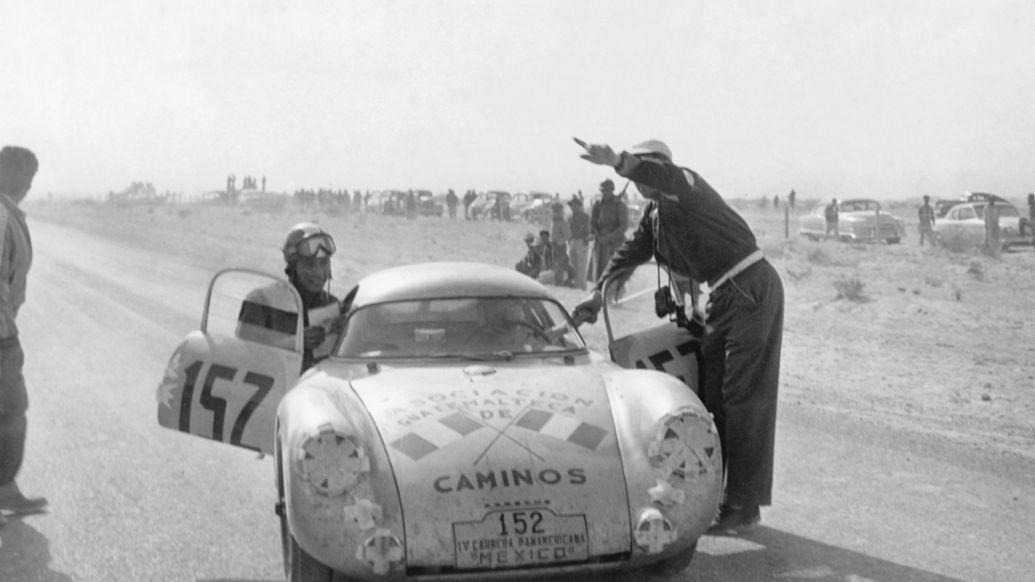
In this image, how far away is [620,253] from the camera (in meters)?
6.38

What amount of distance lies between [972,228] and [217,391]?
27749 millimetres

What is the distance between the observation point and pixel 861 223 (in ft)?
A: 114

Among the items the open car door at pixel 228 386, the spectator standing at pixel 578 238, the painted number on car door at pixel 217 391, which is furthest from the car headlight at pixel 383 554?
the spectator standing at pixel 578 238

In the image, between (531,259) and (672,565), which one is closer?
(672,565)

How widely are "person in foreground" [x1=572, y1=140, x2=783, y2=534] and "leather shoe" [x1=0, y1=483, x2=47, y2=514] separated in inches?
140

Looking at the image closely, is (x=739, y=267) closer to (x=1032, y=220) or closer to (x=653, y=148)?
(x=653, y=148)

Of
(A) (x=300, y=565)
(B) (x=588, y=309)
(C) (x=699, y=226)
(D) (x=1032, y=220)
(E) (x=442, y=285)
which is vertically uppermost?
(C) (x=699, y=226)

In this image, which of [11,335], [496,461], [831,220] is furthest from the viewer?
[831,220]

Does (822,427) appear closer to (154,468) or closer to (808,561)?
(808,561)

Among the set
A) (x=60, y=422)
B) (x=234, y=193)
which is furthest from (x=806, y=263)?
(x=234, y=193)

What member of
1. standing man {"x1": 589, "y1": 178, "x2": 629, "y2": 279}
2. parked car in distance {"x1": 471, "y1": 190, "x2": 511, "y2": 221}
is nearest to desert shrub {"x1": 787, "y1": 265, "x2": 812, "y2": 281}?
standing man {"x1": 589, "y1": 178, "x2": 629, "y2": 279}

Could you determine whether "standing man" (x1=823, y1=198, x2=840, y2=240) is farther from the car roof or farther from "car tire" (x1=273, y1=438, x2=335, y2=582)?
"car tire" (x1=273, y1=438, x2=335, y2=582)

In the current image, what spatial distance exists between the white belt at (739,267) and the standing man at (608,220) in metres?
11.9

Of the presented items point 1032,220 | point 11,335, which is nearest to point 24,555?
point 11,335
